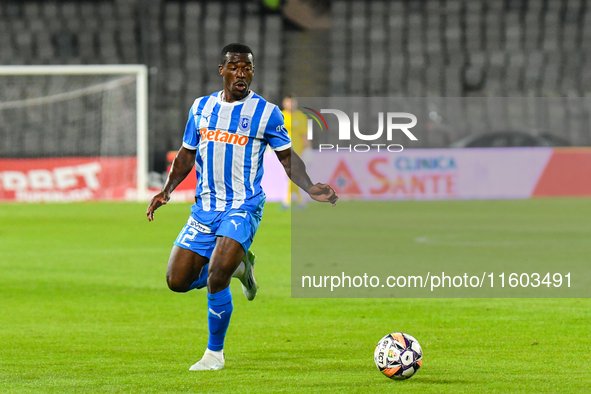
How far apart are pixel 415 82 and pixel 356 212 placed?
8.84m

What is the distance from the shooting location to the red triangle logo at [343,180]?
1936 cm

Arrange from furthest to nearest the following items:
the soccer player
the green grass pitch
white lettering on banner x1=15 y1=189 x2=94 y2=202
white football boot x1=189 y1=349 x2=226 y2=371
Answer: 1. white lettering on banner x1=15 y1=189 x2=94 y2=202
2. the soccer player
3. white football boot x1=189 y1=349 x2=226 y2=371
4. the green grass pitch

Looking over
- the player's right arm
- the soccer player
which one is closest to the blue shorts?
the soccer player


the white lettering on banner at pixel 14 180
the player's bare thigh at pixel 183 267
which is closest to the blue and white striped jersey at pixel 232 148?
the player's bare thigh at pixel 183 267

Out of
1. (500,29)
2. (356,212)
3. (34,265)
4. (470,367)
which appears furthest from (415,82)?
(470,367)

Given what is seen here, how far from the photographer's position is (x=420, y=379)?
15.5 feet

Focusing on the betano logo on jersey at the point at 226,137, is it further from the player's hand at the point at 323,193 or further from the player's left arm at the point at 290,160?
the player's hand at the point at 323,193

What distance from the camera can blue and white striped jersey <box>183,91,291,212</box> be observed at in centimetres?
519

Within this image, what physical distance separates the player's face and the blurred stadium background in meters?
19.2

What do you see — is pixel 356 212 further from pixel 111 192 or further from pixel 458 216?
pixel 111 192

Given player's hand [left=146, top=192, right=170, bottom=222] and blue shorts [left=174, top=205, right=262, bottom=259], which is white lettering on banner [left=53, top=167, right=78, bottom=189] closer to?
player's hand [left=146, top=192, right=170, bottom=222]

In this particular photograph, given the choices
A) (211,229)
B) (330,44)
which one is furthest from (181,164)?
(330,44)

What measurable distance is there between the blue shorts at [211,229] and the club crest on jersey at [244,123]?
44 cm

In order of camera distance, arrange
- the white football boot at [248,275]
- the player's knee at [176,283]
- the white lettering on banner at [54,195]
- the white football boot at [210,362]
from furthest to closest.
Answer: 1. the white lettering on banner at [54,195]
2. the white football boot at [248,275]
3. the player's knee at [176,283]
4. the white football boot at [210,362]
